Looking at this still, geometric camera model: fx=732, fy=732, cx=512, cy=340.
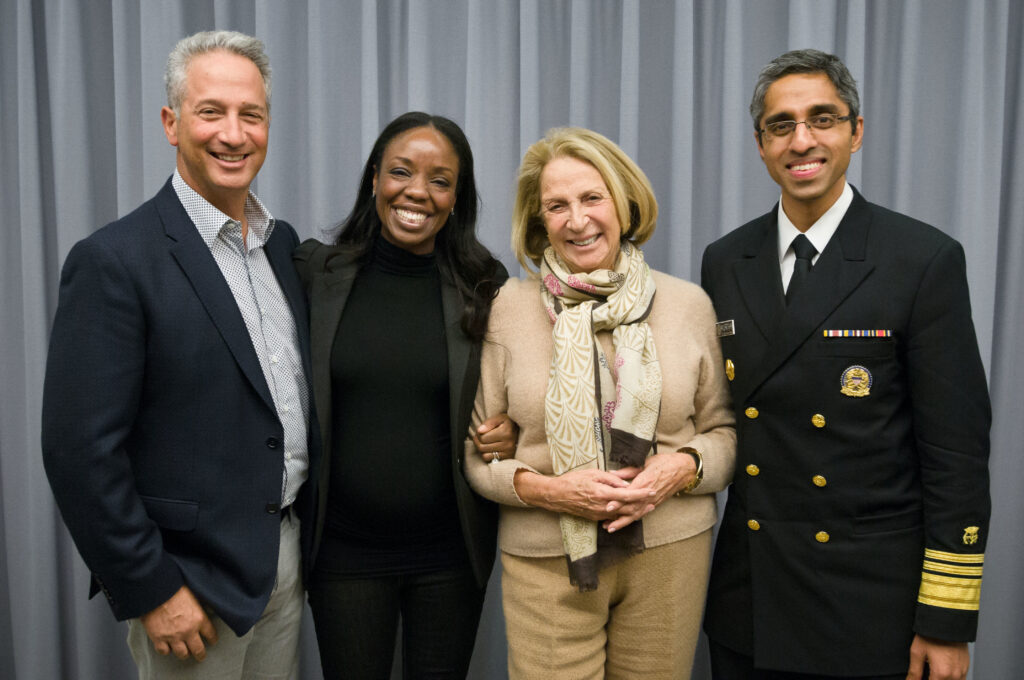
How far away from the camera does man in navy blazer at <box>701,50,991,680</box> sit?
1359 mm

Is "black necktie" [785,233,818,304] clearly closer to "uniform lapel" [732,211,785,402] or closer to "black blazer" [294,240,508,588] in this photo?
"uniform lapel" [732,211,785,402]

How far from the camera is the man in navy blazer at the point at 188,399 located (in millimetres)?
1242

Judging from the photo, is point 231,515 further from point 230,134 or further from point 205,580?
point 230,134

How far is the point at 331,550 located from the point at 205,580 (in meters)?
0.30

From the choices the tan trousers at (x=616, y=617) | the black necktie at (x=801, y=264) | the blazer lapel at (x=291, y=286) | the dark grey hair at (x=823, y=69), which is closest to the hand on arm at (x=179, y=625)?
the blazer lapel at (x=291, y=286)

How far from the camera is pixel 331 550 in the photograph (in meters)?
1.60

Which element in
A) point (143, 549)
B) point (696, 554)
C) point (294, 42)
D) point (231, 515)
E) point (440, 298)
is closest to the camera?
point (143, 549)

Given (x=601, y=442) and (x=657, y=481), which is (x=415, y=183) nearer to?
(x=601, y=442)

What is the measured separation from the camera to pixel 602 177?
158 centimetres

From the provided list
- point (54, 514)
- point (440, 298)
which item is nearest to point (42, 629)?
point (54, 514)

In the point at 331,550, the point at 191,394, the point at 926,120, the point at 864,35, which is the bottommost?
the point at 331,550

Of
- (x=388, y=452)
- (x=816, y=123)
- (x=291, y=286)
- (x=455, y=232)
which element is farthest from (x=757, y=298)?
(x=291, y=286)

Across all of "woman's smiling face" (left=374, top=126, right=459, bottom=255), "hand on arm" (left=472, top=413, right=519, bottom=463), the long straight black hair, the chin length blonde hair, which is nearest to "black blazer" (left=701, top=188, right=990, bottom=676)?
the chin length blonde hair

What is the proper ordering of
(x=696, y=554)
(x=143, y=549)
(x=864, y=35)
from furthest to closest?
1. (x=864, y=35)
2. (x=696, y=554)
3. (x=143, y=549)
